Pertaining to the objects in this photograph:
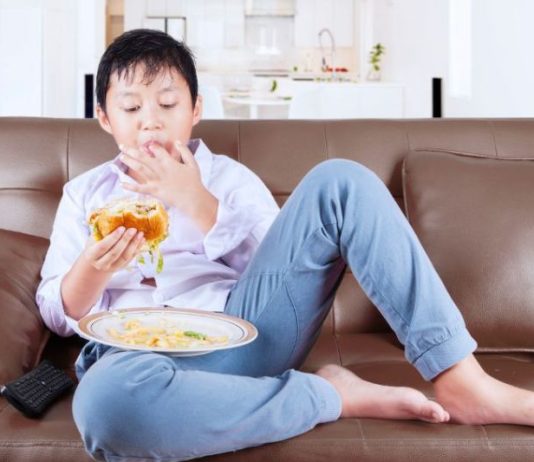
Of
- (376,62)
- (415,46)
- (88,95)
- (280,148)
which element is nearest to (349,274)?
(280,148)

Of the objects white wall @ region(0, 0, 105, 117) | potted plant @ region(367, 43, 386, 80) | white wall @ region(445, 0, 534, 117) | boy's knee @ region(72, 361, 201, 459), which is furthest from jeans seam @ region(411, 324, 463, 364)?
potted plant @ region(367, 43, 386, 80)

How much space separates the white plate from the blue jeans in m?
0.03

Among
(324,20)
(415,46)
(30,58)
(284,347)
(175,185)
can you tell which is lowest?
(284,347)

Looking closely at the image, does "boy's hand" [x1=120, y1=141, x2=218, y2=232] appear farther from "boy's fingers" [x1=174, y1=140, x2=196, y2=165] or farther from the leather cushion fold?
the leather cushion fold

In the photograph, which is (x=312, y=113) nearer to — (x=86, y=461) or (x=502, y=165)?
(x=502, y=165)

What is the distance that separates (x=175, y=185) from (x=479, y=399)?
2.17 ft

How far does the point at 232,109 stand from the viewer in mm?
9180

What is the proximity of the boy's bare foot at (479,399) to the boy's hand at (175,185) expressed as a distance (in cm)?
54

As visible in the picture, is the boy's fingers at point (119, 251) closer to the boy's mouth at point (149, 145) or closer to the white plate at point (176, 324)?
the white plate at point (176, 324)

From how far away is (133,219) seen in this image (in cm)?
140

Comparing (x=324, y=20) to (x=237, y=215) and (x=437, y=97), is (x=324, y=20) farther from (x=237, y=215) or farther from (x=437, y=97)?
(x=237, y=215)

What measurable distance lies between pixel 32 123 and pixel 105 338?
0.90 m

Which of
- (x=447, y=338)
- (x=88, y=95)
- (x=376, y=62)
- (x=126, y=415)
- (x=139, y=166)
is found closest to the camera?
(x=126, y=415)

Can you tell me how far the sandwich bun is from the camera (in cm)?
140
